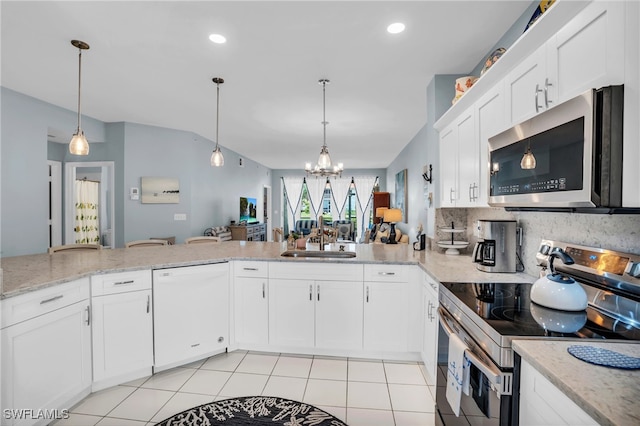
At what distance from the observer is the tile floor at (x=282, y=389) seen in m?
1.93

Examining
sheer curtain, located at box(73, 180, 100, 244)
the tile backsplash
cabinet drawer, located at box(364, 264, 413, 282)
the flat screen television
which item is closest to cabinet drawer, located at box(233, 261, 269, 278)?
cabinet drawer, located at box(364, 264, 413, 282)

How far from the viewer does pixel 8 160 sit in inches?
135

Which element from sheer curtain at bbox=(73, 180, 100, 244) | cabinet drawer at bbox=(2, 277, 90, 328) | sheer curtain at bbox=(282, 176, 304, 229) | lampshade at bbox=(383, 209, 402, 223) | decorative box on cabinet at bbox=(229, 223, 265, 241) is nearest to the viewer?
cabinet drawer at bbox=(2, 277, 90, 328)

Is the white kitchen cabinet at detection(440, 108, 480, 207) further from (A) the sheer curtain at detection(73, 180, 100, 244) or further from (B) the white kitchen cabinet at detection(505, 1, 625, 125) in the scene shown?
(A) the sheer curtain at detection(73, 180, 100, 244)

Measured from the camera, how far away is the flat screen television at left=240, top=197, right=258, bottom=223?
7.93 m

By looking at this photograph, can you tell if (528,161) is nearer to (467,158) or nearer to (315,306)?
(467,158)

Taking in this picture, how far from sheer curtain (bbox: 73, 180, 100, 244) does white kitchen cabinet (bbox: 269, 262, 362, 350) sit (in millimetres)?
4864

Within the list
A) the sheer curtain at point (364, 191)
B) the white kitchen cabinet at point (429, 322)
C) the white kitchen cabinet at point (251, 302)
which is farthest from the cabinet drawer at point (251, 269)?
the sheer curtain at point (364, 191)

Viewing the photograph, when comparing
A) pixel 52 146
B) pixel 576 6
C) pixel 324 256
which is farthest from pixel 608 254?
pixel 52 146

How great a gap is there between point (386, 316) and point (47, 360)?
2.28 meters

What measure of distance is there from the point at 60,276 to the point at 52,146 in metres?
4.42

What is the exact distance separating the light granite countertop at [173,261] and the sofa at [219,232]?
8.93 feet

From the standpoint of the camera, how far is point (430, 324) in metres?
2.26

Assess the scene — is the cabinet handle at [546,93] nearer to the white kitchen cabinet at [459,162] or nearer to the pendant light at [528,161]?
the pendant light at [528,161]
